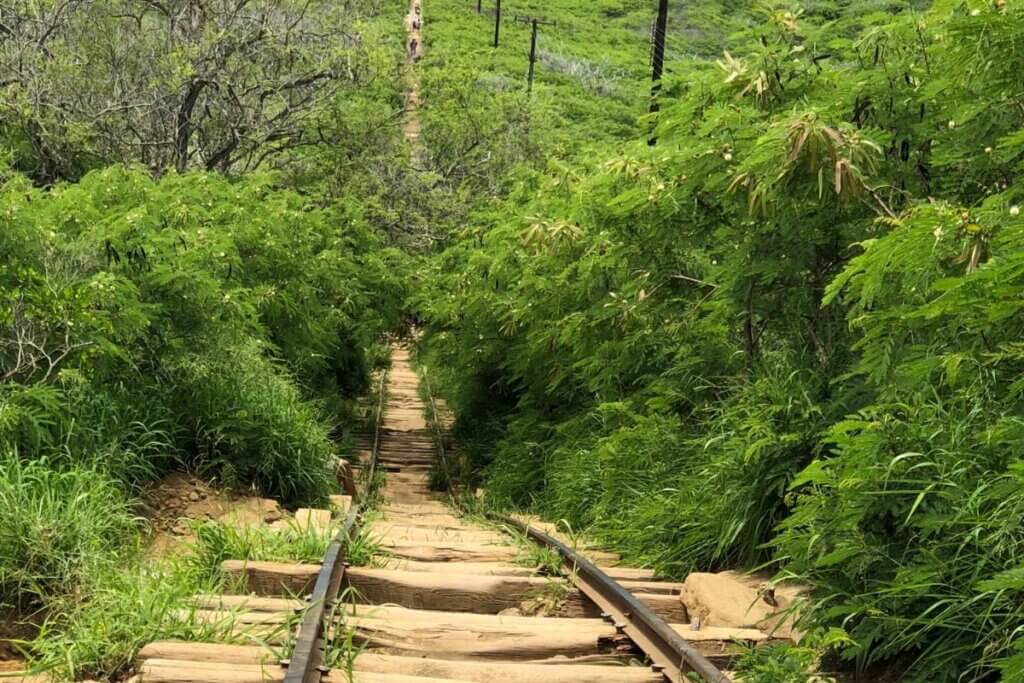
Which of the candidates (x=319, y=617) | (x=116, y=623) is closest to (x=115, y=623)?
(x=116, y=623)

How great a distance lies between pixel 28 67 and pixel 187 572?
1209 centimetres

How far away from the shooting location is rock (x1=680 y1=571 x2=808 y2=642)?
5.40 metres

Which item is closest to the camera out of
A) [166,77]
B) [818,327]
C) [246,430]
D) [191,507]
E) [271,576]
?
[271,576]

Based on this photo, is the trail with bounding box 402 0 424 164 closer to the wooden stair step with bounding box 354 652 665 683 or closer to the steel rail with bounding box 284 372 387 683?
the steel rail with bounding box 284 372 387 683

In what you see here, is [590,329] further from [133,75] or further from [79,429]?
[133,75]

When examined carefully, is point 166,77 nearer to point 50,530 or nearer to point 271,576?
point 50,530

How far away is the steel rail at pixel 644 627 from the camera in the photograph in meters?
4.48

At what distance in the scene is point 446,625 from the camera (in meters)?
5.33

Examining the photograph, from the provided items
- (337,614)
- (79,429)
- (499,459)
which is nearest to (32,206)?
(79,429)

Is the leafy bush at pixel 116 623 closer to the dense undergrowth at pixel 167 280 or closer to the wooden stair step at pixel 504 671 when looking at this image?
the dense undergrowth at pixel 167 280

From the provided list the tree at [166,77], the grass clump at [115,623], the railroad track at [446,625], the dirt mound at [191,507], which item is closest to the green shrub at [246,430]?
the dirt mound at [191,507]

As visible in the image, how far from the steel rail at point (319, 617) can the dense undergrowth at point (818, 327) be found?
7.31 feet

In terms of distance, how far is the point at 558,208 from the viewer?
40.9ft

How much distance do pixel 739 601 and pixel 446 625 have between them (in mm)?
→ 1754
